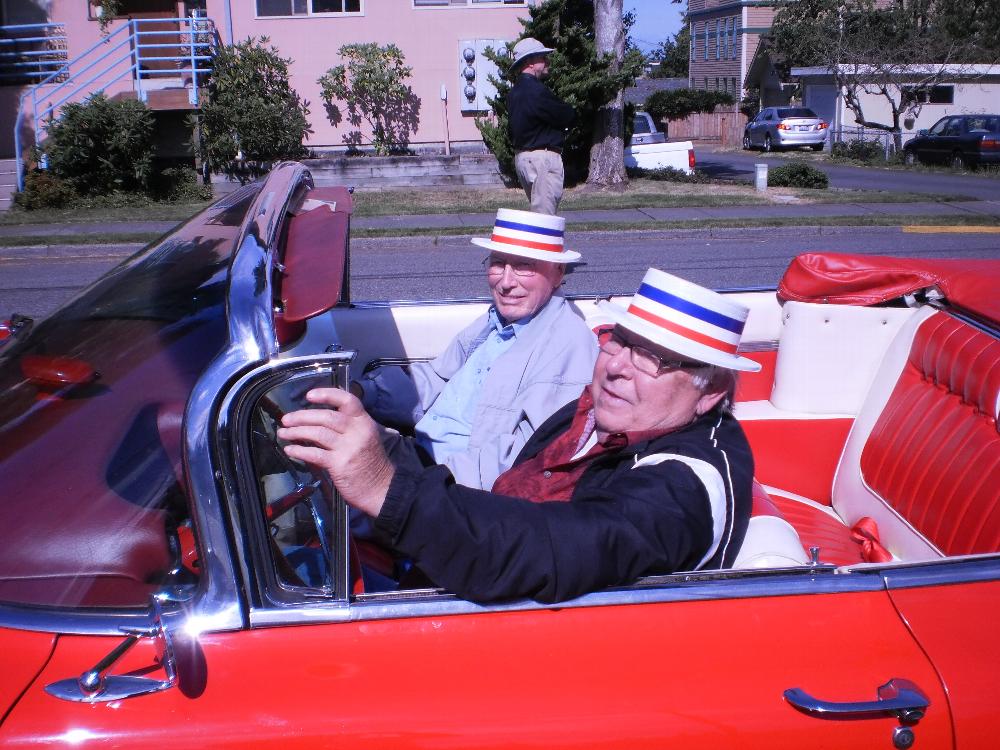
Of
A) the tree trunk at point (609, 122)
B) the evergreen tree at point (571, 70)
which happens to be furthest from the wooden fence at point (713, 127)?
the tree trunk at point (609, 122)

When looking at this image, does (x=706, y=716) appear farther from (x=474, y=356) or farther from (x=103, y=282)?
(x=474, y=356)

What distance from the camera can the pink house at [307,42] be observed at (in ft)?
64.7

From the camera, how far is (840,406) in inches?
139

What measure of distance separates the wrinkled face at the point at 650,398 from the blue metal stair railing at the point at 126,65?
17.7 metres

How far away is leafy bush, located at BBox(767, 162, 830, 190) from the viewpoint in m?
18.2

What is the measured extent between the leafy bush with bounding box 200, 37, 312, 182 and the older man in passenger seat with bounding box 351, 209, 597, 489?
49.0 feet

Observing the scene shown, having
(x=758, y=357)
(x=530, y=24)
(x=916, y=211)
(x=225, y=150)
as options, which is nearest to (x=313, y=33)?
(x=225, y=150)

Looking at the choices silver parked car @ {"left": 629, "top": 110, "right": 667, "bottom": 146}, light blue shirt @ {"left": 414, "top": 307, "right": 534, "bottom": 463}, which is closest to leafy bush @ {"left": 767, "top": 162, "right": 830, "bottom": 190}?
silver parked car @ {"left": 629, "top": 110, "right": 667, "bottom": 146}

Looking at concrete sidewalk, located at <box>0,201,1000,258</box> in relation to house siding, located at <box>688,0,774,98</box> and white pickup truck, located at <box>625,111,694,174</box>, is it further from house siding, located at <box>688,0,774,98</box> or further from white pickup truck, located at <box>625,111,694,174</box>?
house siding, located at <box>688,0,774,98</box>

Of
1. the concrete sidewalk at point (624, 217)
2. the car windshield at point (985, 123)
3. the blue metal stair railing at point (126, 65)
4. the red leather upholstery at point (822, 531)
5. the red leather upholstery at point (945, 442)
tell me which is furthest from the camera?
the car windshield at point (985, 123)

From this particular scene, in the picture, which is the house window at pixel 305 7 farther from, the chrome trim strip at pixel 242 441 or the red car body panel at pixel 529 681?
the red car body panel at pixel 529 681

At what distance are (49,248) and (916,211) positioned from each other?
1185cm

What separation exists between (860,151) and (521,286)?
1186 inches

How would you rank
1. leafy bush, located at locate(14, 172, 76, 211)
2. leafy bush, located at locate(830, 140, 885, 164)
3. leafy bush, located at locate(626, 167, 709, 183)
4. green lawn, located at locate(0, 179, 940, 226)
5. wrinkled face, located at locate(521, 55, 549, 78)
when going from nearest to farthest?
1. wrinkled face, located at locate(521, 55, 549, 78)
2. green lawn, located at locate(0, 179, 940, 226)
3. leafy bush, located at locate(14, 172, 76, 211)
4. leafy bush, located at locate(626, 167, 709, 183)
5. leafy bush, located at locate(830, 140, 885, 164)
